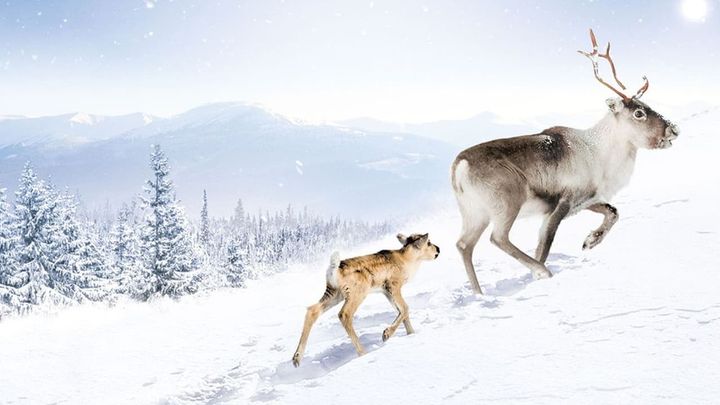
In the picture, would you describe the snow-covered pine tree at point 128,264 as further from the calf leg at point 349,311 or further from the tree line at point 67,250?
the calf leg at point 349,311

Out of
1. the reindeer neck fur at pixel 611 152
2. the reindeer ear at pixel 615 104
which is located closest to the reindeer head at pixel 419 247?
the reindeer neck fur at pixel 611 152

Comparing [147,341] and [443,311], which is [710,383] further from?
[147,341]

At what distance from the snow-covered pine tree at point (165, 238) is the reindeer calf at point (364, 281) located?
25.5 metres

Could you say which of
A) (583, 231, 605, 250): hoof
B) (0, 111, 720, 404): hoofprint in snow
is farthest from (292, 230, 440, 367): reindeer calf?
(583, 231, 605, 250): hoof

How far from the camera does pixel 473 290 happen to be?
6.81 m

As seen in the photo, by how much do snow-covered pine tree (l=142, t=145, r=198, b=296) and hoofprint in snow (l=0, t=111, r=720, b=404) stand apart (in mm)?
19384

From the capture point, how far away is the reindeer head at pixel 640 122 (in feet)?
25.5

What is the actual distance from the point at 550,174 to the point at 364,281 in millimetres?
3286

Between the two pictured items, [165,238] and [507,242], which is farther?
[165,238]

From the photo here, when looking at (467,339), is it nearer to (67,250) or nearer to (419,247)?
(419,247)

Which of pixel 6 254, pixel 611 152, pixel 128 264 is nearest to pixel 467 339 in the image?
pixel 611 152

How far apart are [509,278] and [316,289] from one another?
161 inches

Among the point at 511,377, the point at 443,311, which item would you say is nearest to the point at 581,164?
the point at 443,311

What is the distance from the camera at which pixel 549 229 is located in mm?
7156
